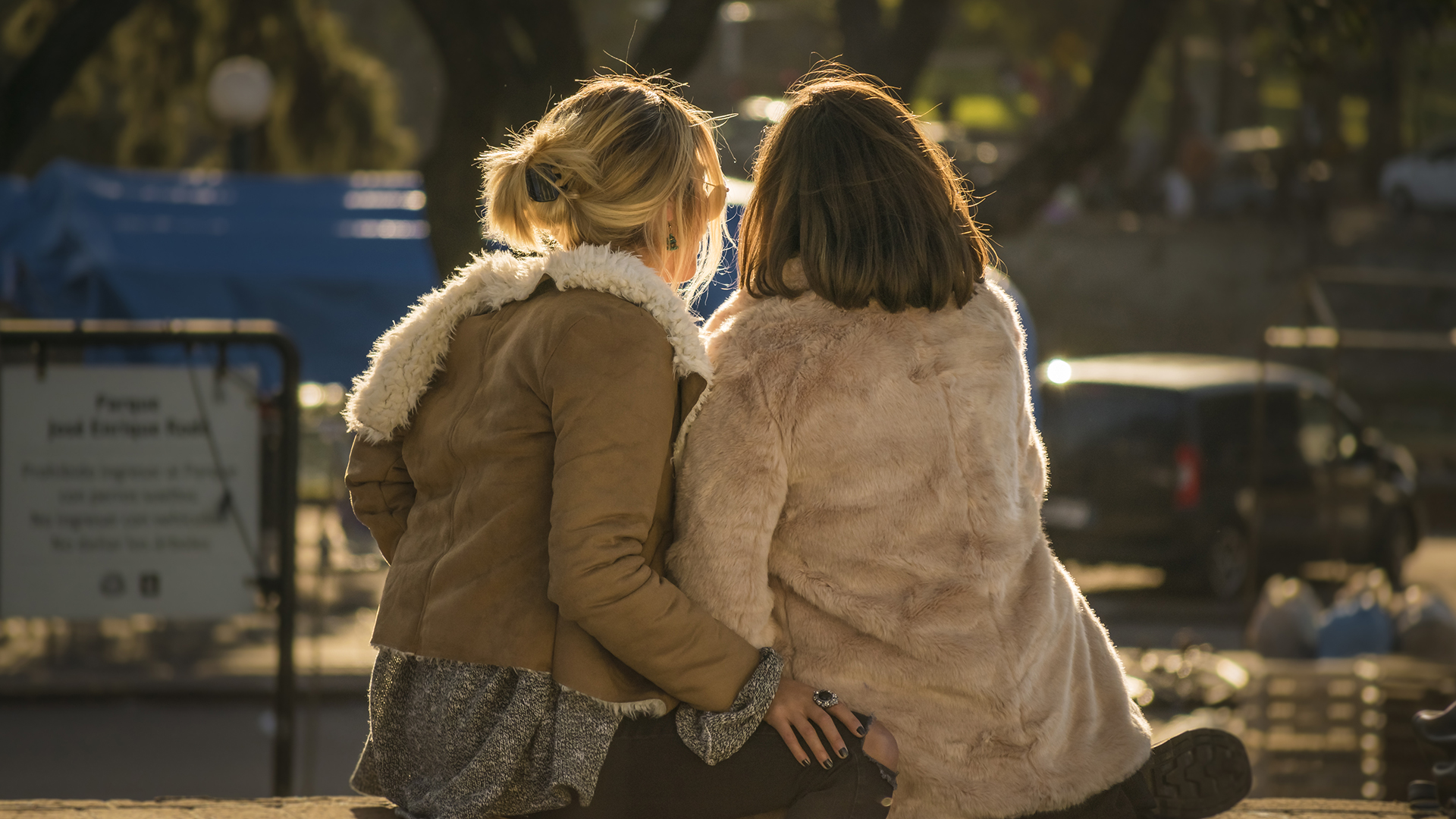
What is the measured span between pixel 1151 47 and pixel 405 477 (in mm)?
5651

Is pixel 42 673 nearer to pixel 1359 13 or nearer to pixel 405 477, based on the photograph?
pixel 405 477

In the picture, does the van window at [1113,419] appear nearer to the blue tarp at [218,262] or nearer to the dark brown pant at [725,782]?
the blue tarp at [218,262]

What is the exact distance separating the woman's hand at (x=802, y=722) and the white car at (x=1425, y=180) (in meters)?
31.9

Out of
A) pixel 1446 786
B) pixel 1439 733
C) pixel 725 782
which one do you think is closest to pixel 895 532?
pixel 725 782

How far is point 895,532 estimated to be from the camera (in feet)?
7.44

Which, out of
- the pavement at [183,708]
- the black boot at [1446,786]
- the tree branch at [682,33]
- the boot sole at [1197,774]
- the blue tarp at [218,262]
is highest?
the tree branch at [682,33]

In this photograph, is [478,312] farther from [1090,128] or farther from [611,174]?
[1090,128]

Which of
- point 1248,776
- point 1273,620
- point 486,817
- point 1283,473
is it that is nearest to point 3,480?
point 486,817

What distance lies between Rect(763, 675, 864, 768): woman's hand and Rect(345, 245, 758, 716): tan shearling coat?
78 mm

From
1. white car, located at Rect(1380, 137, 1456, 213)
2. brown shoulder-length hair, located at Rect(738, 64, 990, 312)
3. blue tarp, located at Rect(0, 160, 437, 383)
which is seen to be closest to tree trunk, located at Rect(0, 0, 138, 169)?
blue tarp, located at Rect(0, 160, 437, 383)

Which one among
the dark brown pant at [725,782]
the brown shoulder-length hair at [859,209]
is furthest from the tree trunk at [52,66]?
the dark brown pant at [725,782]

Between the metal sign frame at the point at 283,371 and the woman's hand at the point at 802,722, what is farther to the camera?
the metal sign frame at the point at 283,371

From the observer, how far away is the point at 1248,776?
2.72 metres

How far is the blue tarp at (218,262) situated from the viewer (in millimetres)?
8781
